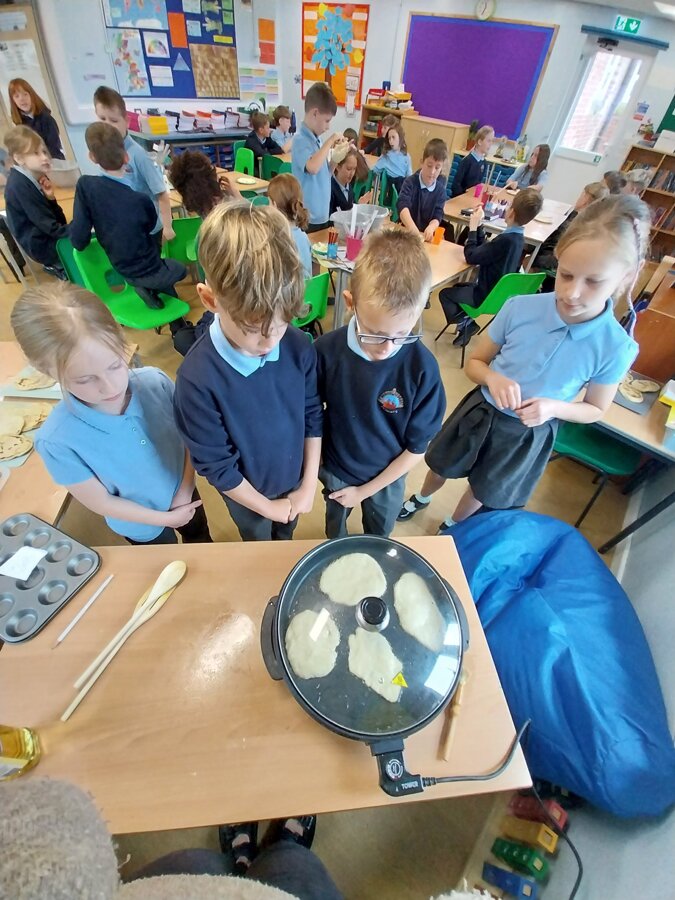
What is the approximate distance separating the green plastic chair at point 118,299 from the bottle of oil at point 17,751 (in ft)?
6.30

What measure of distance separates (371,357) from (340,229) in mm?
1973

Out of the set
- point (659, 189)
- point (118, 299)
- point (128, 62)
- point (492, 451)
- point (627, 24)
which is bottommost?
point (118, 299)

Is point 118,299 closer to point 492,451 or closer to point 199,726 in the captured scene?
point 492,451

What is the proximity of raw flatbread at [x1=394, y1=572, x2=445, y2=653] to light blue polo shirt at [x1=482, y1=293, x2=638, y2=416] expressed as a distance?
0.81m

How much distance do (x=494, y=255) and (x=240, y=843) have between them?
2.86 meters

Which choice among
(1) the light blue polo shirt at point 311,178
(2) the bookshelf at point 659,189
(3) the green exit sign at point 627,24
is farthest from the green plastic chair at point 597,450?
(3) the green exit sign at point 627,24

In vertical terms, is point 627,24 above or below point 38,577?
above

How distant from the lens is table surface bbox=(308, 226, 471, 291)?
2.46m

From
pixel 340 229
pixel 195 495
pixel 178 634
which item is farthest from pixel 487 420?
pixel 340 229

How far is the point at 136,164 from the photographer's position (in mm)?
2574

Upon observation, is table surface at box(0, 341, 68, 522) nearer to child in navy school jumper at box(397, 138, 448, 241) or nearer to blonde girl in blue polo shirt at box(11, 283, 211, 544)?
blonde girl in blue polo shirt at box(11, 283, 211, 544)

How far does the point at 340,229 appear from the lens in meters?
2.56

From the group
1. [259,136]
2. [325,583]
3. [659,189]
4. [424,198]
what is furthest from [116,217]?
[659,189]

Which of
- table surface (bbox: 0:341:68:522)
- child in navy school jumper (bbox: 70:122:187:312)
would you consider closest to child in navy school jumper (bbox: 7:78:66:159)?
child in navy school jumper (bbox: 70:122:187:312)
